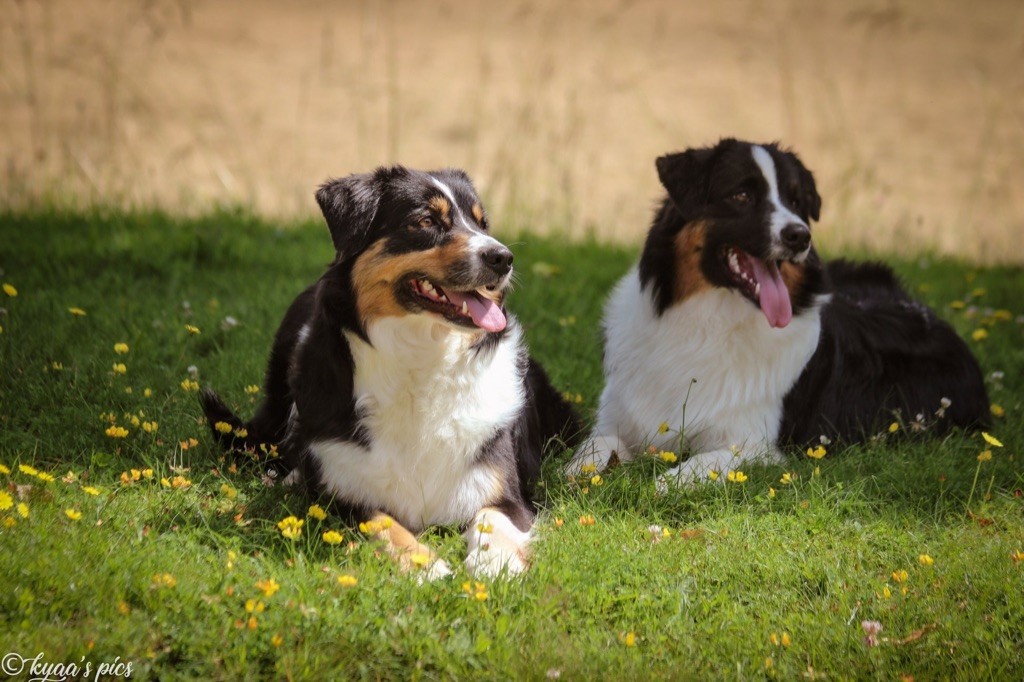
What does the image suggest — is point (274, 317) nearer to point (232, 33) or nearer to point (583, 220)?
point (583, 220)

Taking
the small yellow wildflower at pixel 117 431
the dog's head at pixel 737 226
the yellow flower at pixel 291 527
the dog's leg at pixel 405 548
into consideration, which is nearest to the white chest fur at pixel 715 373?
the dog's head at pixel 737 226

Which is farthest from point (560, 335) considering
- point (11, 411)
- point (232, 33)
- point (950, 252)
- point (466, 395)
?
point (232, 33)

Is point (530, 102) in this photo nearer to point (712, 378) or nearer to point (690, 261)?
point (690, 261)

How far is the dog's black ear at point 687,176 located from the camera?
4.66 metres

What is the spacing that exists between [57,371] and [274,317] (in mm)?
1406

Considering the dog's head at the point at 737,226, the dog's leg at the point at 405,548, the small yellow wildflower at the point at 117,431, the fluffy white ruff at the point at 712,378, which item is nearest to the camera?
the dog's leg at the point at 405,548

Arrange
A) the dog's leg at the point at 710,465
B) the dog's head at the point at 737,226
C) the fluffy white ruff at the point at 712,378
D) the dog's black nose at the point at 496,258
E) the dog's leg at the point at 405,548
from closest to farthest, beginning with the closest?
the dog's leg at the point at 405,548 → the dog's black nose at the point at 496,258 → the dog's leg at the point at 710,465 → the dog's head at the point at 737,226 → the fluffy white ruff at the point at 712,378

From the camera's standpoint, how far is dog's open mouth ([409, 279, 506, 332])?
12.3ft

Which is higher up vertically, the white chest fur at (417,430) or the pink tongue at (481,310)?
the pink tongue at (481,310)

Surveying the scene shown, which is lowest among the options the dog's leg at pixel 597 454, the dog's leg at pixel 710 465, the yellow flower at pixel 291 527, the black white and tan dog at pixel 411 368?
the dog's leg at pixel 597 454

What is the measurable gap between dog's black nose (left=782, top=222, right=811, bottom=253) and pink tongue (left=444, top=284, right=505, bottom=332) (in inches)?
52.2

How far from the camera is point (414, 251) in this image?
377 cm

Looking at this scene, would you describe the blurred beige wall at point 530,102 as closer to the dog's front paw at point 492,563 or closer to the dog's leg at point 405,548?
the dog's leg at point 405,548

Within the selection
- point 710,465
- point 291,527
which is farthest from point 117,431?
point 710,465
